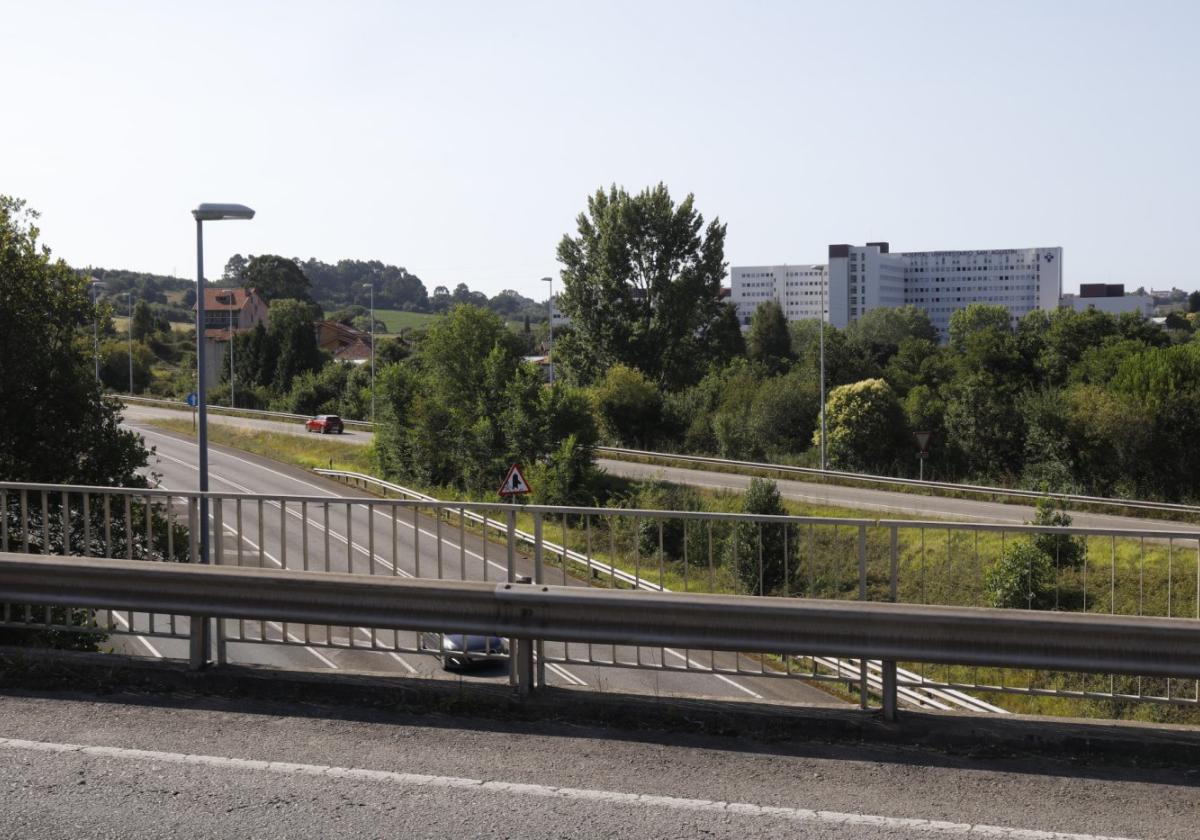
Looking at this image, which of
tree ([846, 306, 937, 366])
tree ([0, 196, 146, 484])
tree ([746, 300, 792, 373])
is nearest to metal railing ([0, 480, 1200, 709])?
tree ([0, 196, 146, 484])

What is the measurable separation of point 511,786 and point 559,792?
220 millimetres

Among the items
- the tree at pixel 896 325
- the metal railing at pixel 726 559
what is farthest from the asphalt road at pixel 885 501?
the tree at pixel 896 325

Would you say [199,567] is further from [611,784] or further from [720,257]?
[720,257]

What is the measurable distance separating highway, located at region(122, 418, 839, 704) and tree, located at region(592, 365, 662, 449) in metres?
14.9

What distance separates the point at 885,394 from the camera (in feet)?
167

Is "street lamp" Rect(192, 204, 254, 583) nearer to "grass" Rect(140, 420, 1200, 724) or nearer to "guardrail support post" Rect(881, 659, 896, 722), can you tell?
"grass" Rect(140, 420, 1200, 724)

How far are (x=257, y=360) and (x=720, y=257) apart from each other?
4006 cm

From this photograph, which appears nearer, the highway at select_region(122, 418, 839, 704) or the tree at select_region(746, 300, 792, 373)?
the highway at select_region(122, 418, 839, 704)

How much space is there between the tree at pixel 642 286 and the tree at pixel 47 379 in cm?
4977

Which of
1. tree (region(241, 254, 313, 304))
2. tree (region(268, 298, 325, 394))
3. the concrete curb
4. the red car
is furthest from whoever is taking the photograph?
tree (region(241, 254, 313, 304))

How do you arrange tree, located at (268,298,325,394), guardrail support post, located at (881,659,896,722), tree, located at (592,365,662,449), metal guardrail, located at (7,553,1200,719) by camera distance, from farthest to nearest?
tree, located at (268,298,325,394), tree, located at (592,365,662,449), guardrail support post, located at (881,659,896,722), metal guardrail, located at (7,553,1200,719)

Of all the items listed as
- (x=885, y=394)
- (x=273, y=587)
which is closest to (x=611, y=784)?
(x=273, y=587)

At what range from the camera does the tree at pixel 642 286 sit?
70750mm

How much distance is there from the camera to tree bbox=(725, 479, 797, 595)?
694 centimetres
